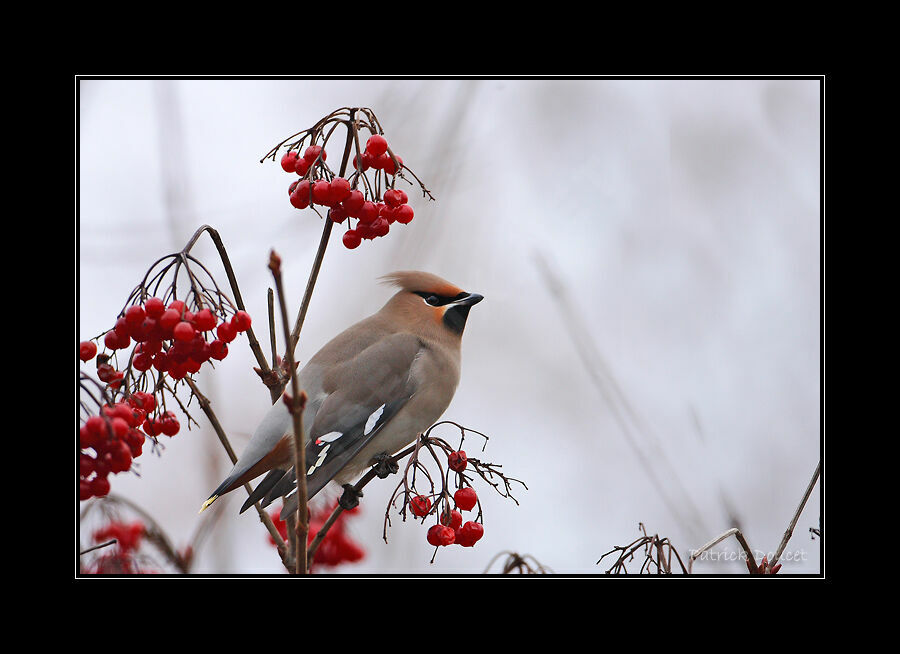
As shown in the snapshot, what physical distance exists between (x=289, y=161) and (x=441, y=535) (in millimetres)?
958

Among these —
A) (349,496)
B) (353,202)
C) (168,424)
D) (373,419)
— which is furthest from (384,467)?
(353,202)

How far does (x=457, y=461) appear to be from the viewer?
2.08 meters

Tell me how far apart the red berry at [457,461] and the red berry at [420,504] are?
95mm

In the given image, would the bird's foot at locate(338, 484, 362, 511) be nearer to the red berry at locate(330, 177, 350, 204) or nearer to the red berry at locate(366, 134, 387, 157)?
the red berry at locate(330, 177, 350, 204)

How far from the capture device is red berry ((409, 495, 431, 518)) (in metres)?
2.04

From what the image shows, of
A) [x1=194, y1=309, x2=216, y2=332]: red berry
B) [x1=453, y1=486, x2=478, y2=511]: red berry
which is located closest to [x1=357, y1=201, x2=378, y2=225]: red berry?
[x1=194, y1=309, x2=216, y2=332]: red berry

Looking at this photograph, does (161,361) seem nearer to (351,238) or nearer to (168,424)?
(168,424)

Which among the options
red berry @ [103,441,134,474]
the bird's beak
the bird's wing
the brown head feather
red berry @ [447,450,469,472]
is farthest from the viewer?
the brown head feather

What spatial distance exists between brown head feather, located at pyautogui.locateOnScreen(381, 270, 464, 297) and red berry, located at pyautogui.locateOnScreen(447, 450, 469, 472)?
1.27 metres

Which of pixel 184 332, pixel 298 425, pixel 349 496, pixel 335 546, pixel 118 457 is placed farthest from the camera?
pixel 335 546

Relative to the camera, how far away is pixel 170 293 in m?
1.98

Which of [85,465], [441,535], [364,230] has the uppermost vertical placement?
[364,230]

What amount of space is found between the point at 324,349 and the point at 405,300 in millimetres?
404
